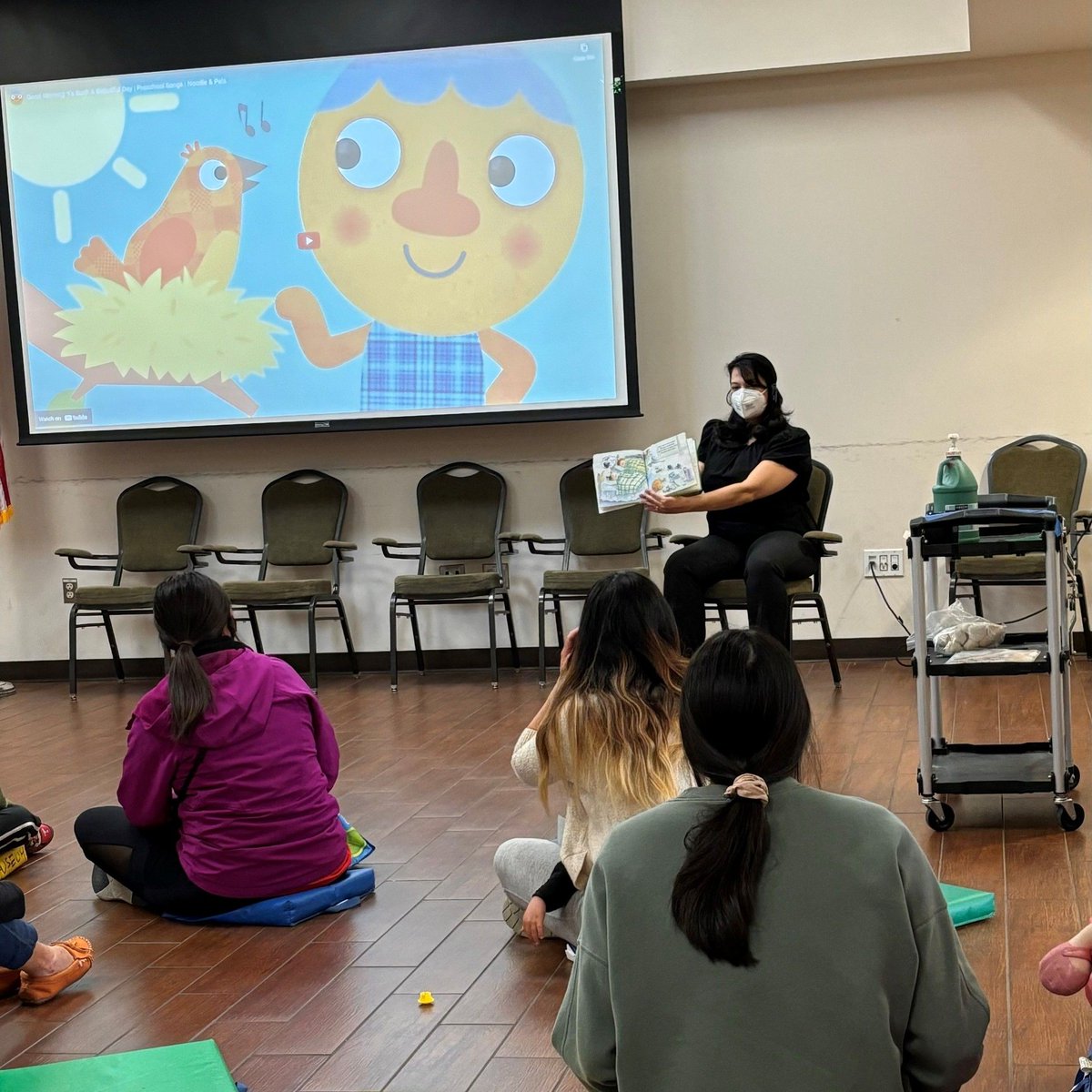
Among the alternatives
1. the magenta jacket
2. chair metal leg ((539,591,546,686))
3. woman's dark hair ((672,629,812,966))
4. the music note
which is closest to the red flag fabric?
the music note

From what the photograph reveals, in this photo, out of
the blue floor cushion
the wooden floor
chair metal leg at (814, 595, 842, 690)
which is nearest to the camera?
the wooden floor

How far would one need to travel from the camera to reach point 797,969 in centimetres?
130

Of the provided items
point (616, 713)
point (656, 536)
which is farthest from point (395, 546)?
point (616, 713)

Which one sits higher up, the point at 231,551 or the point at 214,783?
the point at 231,551

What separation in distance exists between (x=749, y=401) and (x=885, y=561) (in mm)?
2135

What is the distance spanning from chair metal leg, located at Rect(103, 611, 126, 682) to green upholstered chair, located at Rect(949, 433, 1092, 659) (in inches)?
168

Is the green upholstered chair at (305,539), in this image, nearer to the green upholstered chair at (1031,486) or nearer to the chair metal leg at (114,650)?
the chair metal leg at (114,650)

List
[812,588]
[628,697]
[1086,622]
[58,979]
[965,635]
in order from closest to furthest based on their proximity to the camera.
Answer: [628,697]
[58,979]
[965,635]
[812,588]
[1086,622]

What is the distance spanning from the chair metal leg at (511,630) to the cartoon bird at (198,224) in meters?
2.19

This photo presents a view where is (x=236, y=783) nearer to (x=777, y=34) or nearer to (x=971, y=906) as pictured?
(x=971, y=906)

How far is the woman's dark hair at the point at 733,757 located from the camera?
4.28 ft

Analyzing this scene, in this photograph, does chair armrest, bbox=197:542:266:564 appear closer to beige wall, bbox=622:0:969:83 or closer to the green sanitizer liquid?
beige wall, bbox=622:0:969:83

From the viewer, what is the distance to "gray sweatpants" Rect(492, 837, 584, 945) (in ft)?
9.14

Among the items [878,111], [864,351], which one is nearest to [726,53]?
[878,111]
